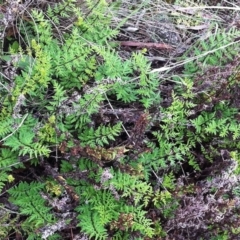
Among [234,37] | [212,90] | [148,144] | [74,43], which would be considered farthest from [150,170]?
[234,37]

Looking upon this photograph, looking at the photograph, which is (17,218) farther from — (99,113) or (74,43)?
(74,43)

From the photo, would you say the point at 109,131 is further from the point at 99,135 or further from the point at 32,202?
the point at 32,202

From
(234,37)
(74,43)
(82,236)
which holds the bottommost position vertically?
(82,236)

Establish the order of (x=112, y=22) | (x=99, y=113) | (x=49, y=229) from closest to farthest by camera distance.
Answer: (x=49, y=229) → (x=99, y=113) → (x=112, y=22)

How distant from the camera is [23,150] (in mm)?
2184

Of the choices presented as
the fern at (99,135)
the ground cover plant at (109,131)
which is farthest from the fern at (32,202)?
the fern at (99,135)

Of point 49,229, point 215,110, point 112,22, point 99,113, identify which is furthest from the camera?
point 112,22

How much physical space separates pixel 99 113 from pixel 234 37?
944 millimetres

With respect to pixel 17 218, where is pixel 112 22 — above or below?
above

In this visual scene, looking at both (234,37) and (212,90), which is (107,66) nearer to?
(212,90)

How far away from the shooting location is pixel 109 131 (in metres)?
2.30

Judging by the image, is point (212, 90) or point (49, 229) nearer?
point (49, 229)

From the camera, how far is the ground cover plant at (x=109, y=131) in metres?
2.24

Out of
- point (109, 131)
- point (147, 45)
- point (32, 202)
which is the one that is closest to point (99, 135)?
point (109, 131)
